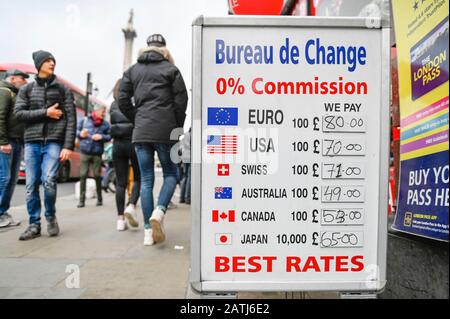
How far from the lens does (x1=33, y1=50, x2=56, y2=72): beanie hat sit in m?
2.14

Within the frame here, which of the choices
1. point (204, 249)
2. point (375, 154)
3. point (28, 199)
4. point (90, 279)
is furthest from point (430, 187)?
point (28, 199)

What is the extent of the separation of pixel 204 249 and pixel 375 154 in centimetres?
88

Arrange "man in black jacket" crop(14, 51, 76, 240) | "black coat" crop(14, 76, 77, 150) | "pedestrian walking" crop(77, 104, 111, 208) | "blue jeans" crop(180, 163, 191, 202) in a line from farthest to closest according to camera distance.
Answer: "blue jeans" crop(180, 163, 191, 202), "pedestrian walking" crop(77, 104, 111, 208), "man in black jacket" crop(14, 51, 76, 240), "black coat" crop(14, 76, 77, 150)

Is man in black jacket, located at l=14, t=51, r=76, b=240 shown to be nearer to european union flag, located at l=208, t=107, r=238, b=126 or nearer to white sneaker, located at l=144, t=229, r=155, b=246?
white sneaker, located at l=144, t=229, r=155, b=246

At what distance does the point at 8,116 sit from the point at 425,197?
2427mm

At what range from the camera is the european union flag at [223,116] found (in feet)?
5.64

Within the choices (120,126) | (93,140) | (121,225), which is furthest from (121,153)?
(93,140)

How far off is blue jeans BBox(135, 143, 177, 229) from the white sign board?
1.71 m

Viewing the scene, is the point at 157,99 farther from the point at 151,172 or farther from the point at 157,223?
the point at 157,223

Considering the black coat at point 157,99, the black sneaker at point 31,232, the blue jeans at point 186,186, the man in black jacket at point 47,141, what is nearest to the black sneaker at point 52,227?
the man in black jacket at point 47,141

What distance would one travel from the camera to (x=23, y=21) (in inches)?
74.3

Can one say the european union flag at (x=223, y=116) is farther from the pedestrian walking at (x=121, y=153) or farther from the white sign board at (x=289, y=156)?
the pedestrian walking at (x=121, y=153)

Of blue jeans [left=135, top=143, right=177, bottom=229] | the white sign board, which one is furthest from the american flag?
blue jeans [left=135, top=143, right=177, bottom=229]
